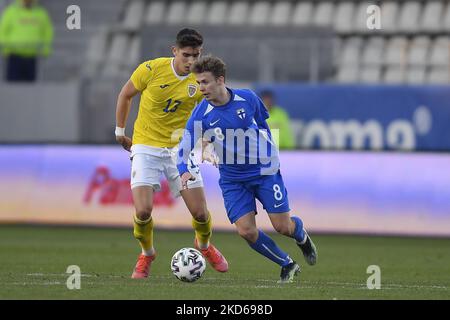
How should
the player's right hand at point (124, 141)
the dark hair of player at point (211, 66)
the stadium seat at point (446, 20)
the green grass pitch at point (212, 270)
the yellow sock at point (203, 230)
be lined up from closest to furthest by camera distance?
the green grass pitch at point (212, 270)
the dark hair of player at point (211, 66)
the player's right hand at point (124, 141)
the yellow sock at point (203, 230)
the stadium seat at point (446, 20)

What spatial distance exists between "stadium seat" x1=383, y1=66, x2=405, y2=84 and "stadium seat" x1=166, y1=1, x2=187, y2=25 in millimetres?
4897

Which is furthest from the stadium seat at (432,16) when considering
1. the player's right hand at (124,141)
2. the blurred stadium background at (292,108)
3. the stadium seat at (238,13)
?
the player's right hand at (124,141)

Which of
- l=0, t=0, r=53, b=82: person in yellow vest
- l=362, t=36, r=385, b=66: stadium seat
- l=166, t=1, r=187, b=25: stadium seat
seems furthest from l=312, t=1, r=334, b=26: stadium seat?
l=0, t=0, r=53, b=82: person in yellow vest

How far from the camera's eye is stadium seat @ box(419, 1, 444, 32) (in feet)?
75.0

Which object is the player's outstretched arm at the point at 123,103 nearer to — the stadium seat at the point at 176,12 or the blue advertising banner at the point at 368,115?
the blue advertising banner at the point at 368,115

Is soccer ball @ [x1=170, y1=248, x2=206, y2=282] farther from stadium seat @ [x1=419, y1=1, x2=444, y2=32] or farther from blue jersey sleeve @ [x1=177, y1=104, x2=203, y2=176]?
stadium seat @ [x1=419, y1=1, x2=444, y2=32]

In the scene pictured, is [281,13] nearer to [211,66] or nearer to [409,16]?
[409,16]

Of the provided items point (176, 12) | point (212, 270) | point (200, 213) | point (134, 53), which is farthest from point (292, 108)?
point (200, 213)

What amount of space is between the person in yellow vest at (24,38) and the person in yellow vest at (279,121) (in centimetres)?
448

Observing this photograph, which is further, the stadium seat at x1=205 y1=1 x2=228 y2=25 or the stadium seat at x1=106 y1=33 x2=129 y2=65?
the stadium seat at x1=205 y1=1 x2=228 y2=25

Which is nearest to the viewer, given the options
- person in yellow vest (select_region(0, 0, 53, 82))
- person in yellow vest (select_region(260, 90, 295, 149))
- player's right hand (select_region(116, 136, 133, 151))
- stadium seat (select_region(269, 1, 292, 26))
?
player's right hand (select_region(116, 136, 133, 151))

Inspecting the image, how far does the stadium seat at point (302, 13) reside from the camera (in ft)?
78.5
